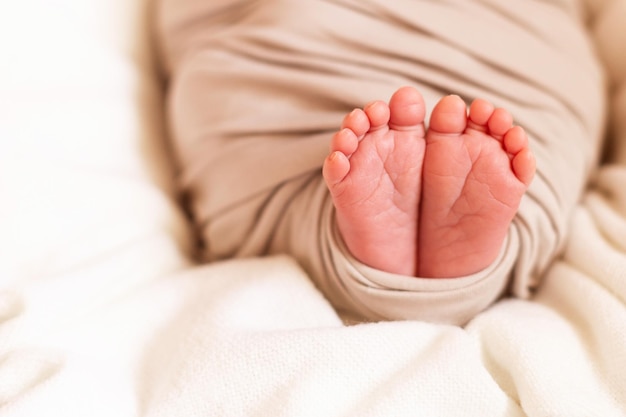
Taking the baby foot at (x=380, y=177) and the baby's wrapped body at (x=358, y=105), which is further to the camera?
the baby's wrapped body at (x=358, y=105)

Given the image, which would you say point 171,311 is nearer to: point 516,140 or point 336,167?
point 336,167

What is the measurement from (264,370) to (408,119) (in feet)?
0.84

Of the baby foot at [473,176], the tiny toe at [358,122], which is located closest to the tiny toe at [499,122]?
the baby foot at [473,176]

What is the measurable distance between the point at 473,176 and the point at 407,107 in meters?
0.08

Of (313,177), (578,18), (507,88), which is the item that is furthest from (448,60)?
(578,18)

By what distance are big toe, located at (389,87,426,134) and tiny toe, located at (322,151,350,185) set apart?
66 mm

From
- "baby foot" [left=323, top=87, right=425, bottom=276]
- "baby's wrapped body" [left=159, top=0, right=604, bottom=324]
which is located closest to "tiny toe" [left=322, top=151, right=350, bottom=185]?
"baby foot" [left=323, top=87, right=425, bottom=276]

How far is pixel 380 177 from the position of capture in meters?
0.56

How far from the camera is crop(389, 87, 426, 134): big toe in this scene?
539mm

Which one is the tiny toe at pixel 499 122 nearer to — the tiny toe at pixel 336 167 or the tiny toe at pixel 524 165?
the tiny toe at pixel 524 165

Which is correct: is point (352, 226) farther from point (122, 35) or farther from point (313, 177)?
point (122, 35)

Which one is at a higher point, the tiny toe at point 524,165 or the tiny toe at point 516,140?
the tiny toe at point 516,140

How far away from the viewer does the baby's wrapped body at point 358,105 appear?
63 centimetres

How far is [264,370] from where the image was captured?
54 cm
